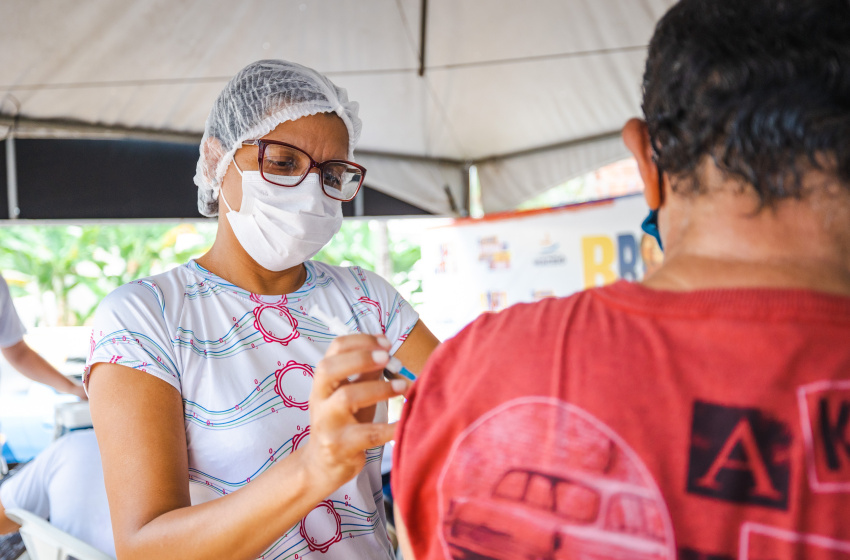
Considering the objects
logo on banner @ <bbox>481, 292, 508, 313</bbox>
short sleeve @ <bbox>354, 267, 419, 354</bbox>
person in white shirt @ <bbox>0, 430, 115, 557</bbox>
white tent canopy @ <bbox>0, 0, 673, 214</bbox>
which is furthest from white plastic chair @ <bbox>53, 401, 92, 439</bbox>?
logo on banner @ <bbox>481, 292, 508, 313</bbox>

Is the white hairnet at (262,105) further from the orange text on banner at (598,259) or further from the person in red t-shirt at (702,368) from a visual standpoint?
the orange text on banner at (598,259)

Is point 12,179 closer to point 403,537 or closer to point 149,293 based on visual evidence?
point 149,293

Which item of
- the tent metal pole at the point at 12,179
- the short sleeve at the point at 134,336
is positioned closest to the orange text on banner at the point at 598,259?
the short sleeve at the point at 134,336

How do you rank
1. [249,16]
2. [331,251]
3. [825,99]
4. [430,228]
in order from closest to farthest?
[825,99] → [249,16] → [430,228] → [331,251]

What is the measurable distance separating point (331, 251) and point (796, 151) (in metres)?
11.9

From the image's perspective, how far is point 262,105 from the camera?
1193mm

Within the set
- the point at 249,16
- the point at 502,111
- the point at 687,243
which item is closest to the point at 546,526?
the point at 687,243

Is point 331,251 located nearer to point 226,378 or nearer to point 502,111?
point 502,111

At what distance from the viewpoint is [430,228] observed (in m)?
4.69

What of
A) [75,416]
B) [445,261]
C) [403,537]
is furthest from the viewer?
[445,261]

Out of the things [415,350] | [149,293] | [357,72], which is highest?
[357,72]

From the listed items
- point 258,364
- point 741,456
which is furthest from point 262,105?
point 741,456

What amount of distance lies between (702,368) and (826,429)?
103mm

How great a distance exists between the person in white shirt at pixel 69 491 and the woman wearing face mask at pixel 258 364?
33.4 inches
